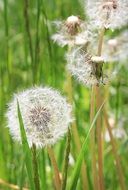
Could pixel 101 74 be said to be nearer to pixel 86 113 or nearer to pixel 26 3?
pixel 26 3

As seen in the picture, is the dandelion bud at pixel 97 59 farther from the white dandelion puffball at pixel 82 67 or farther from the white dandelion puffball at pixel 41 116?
the white dandelion puffball at pixel 41 116

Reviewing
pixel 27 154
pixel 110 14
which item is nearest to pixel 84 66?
pixel 110 14

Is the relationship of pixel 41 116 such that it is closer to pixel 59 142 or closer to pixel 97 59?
pixel 97 59

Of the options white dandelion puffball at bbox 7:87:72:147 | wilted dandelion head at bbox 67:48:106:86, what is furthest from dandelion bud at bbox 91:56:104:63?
white dandelion puffball at bbox 7:87:72:147

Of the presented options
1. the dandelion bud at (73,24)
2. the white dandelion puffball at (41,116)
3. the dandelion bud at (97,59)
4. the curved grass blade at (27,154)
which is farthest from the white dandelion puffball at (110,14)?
the curved grass blade at (27,154)

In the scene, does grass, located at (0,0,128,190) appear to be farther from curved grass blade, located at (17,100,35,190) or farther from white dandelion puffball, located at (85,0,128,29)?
white dandelion puffball, located at (85,0,128,29)

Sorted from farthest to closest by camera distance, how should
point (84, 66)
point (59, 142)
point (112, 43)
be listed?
point (59, 142) → point (112, 43) → point (84, 66)
